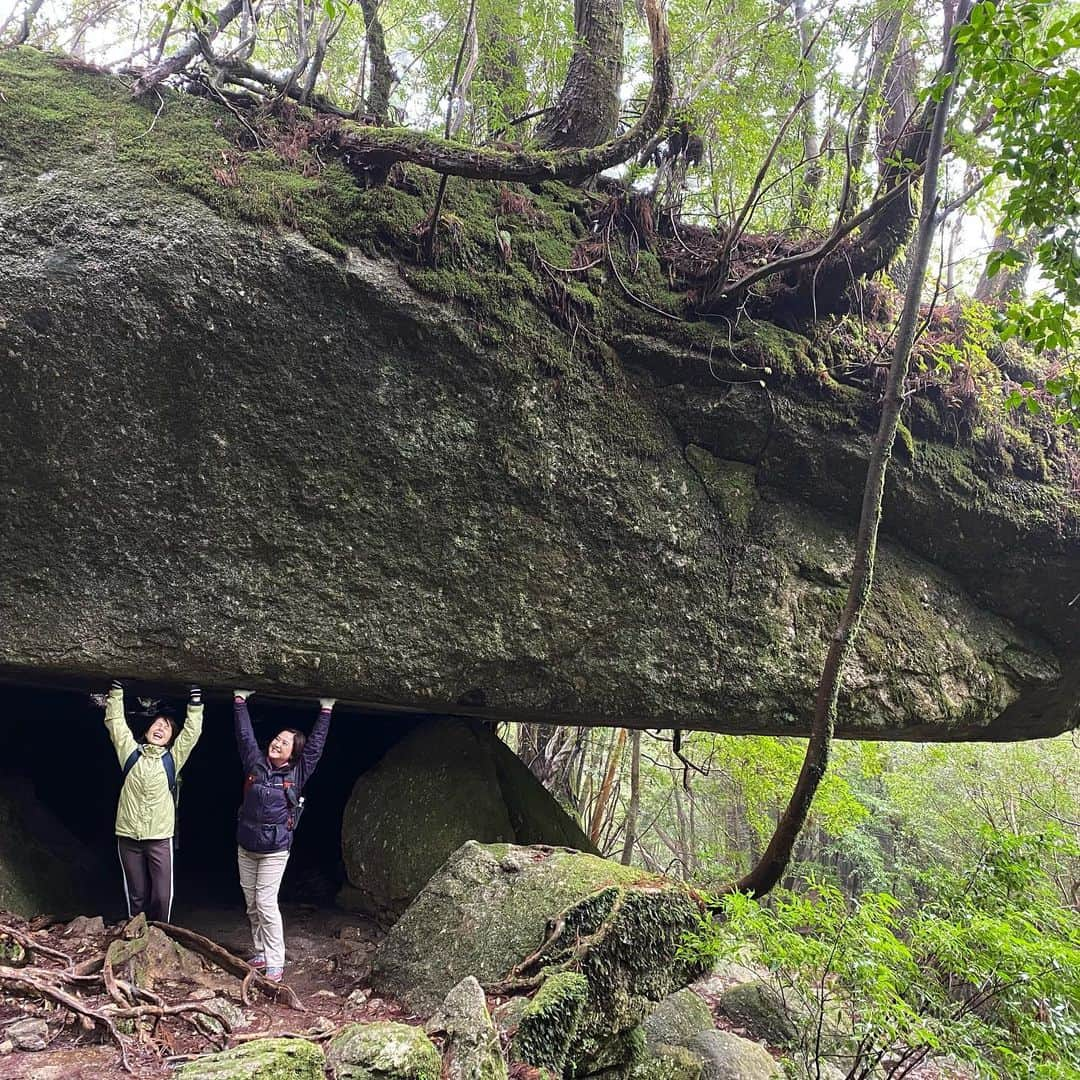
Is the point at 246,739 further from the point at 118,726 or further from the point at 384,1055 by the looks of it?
the point at 384,1055

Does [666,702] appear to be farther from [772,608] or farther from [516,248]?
[516,248]

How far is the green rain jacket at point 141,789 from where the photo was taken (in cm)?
491

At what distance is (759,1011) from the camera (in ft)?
22.1

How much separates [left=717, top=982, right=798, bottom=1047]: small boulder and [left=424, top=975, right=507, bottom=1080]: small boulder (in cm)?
395

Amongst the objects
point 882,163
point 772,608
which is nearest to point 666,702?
point 772,608

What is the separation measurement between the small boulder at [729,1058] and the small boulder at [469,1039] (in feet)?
7.70

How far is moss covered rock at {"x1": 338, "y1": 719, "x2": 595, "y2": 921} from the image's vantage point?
6320 mm

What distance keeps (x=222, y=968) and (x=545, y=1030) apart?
2308 mm

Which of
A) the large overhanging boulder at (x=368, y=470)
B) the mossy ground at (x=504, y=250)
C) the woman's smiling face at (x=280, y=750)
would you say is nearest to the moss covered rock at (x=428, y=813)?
the large overhanging boulder at (x=368, y=470)

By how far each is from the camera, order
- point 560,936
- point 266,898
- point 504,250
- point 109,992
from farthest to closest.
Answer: point 504,250 → point 266,898 → point 560,936 → point 109,992

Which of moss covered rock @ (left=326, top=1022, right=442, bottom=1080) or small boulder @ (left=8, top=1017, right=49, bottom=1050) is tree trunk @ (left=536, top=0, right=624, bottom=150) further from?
small boulder @ (left=8, top=1017, right=49, bottom=1050)

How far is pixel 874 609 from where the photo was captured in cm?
659

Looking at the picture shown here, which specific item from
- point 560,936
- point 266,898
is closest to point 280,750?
point 266,898

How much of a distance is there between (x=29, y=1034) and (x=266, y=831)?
169 cm
